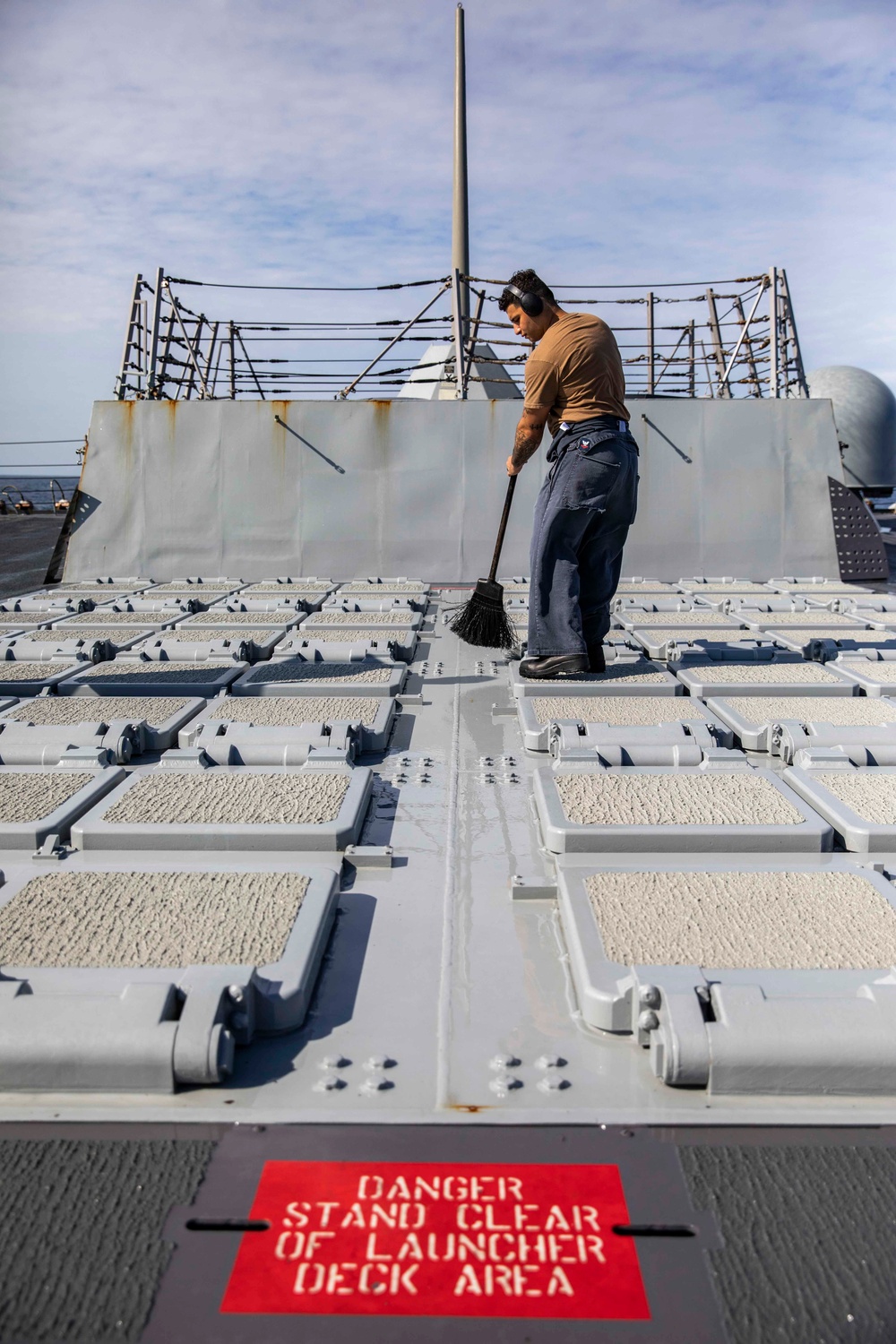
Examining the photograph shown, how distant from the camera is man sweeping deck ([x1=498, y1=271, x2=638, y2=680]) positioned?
346cm

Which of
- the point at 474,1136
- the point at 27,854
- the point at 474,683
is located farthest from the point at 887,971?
the point at 474,683

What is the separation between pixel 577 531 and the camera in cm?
352

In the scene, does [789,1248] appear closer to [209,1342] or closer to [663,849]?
[209,1342]

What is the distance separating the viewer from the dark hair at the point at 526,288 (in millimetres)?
3516

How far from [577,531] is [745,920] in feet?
6.62

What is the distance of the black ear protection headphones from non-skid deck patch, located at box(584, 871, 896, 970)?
2.34 metres

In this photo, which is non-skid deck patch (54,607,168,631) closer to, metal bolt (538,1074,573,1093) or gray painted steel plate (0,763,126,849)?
gray painted steel plate (0,763,126,849)

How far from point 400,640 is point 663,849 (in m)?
2.50

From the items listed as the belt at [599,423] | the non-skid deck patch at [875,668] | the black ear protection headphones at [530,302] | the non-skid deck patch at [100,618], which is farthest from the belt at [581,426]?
the non-skid deck patch at [100,618]

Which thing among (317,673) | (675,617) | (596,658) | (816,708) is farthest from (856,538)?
(317,673)

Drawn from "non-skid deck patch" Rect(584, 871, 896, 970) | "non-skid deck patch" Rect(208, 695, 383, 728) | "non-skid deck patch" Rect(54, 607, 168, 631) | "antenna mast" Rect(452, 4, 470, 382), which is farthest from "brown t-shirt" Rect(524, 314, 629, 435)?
"antenna mast" Rect(452, 4, 470, 382)

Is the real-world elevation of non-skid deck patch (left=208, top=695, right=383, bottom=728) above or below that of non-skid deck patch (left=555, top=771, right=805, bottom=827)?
above

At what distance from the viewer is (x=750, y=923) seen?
173cm

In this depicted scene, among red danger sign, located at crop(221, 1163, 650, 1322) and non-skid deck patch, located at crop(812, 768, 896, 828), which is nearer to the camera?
red danger sign, located at crop(221, 1163, 650, 1322)
